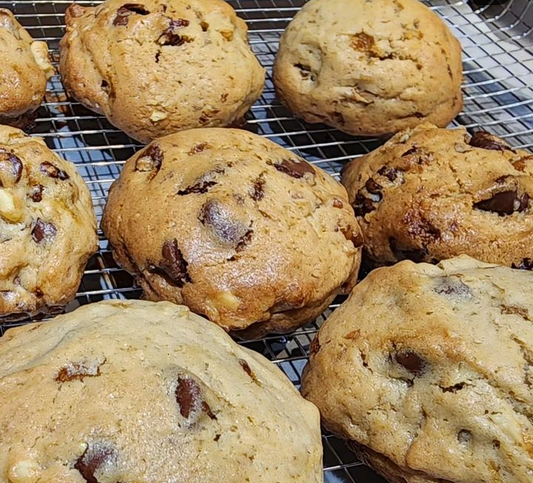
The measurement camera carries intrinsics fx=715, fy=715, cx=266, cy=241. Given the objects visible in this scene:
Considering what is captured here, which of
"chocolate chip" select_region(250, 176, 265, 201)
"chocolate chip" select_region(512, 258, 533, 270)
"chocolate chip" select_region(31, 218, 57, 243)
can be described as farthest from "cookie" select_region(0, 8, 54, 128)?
"chocolate chip" select_region(512, 258, 533, 270)

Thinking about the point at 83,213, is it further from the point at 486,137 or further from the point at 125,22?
the point at 486,137

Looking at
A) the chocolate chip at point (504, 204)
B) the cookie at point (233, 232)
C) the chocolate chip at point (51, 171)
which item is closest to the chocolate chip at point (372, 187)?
the cookie at point (233, 232)

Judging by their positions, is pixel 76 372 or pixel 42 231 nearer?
pixel 76 372

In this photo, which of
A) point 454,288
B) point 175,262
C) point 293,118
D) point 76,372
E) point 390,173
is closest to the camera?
point 76,372

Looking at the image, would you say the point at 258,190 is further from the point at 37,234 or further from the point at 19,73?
the point at 19,73

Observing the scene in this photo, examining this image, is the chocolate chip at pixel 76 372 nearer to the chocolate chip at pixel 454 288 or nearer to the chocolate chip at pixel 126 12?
the chocolate chip at pixel 454 288

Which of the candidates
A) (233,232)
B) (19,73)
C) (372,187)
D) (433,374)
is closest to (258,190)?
(233,232)

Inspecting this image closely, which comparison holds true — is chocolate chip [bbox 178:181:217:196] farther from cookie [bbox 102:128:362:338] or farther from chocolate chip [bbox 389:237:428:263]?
chocolate chip [bbox 389:237:428:263]
